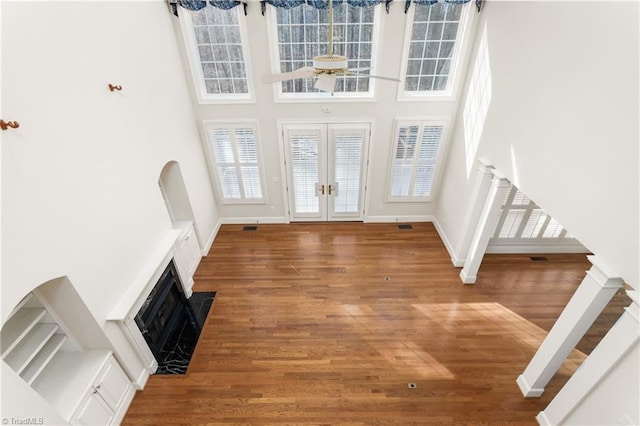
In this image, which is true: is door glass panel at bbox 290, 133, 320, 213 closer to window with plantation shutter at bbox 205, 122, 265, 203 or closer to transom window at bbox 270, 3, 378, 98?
window with plantation shutter at bbox 205, 122, 265, 203

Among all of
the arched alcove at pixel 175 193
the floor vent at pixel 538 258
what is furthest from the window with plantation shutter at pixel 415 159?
the arched alcove at pixel 175 193

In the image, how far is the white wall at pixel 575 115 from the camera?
112 inches

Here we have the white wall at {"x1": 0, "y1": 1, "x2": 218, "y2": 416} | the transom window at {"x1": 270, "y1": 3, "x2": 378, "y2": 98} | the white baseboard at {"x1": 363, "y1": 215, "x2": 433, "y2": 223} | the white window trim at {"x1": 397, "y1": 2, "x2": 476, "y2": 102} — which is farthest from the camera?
the white baseboard at {"x1": 363, "y1": 215, "x2": 433, "y2": 223}

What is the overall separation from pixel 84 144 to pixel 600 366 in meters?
6.23

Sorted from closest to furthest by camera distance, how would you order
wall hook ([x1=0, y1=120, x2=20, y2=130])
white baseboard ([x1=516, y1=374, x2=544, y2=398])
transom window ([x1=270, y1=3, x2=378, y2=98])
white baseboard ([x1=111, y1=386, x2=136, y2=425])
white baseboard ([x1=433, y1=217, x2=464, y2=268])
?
wall hook ([x1=0, y1=120, x2=20, y2=130])
white baseboard ([x1=111, y1=386, x2=136, y2=425])
white baseboard ([x1=516, y1=374, x2=544, y2=398])
transom window ([x1=270, y1=3, x2=378, y2=98])
white baseboard ([x1=433, y1=217, x2=464, y2=268])

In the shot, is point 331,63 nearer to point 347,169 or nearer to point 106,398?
point 347,169

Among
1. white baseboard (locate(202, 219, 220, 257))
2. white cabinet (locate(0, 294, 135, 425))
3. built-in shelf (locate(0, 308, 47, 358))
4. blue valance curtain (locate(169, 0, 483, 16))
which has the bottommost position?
white baseboard (locate(202, 219, 220, 257))

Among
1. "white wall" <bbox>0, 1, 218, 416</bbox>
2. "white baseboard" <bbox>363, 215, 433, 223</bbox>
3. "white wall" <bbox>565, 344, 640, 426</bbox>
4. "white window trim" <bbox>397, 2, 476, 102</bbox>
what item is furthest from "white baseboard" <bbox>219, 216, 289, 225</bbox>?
"white wall" <bbox>565, 344, 640, 426</bbox>

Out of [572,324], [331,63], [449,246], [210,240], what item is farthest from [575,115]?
[210,240]

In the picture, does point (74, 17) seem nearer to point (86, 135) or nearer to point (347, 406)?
point (86, 135)

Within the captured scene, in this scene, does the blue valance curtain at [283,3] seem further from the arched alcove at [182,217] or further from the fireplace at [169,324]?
the fireplace at [169,324]

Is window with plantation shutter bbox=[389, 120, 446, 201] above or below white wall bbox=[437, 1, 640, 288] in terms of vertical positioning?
below

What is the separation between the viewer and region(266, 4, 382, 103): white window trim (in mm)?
5891

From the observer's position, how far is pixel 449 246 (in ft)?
23.3
